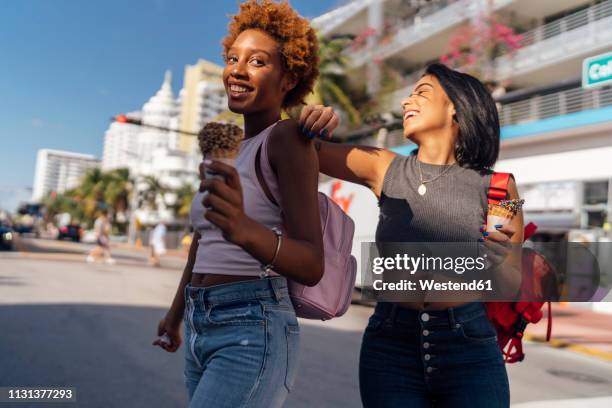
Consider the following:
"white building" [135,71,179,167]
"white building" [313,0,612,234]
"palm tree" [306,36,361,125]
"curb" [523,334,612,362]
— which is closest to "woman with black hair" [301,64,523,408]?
"curb" [523,334,612,362]

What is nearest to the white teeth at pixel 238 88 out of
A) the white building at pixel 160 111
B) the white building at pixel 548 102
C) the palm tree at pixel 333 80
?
the white building at pixel 548 102

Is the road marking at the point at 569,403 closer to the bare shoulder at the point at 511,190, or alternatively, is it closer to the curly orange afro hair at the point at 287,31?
the bare shoulder at the point at 511,190

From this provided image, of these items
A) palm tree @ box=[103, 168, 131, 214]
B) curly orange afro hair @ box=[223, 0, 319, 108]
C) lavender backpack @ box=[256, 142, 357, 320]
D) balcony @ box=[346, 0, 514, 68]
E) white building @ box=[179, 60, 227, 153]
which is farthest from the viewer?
white building @ box=[179, 60, 227, 153]

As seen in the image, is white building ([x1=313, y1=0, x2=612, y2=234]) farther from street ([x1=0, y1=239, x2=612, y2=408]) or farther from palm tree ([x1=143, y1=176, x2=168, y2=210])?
palm tree ([x1=143, y1=176, x2=168, y2=210])

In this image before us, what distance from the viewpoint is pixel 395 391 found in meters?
1.89

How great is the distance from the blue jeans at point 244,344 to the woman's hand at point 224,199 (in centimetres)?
40

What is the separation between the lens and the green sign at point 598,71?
5596 mm

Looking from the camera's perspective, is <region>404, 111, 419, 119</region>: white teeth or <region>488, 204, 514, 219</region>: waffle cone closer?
<region>488, 204, 514, 219</region>: waffle cone

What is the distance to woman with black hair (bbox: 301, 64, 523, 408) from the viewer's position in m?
1.87

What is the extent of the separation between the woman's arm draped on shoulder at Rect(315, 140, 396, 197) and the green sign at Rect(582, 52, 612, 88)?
4411mm

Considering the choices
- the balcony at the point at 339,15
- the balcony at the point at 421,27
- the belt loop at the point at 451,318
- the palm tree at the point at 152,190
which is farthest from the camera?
the palm tree at the point at 152,190

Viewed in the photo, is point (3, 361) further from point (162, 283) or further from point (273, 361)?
point (162, 283)

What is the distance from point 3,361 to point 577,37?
17.5 meters

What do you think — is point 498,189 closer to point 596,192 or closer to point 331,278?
point 331,278
